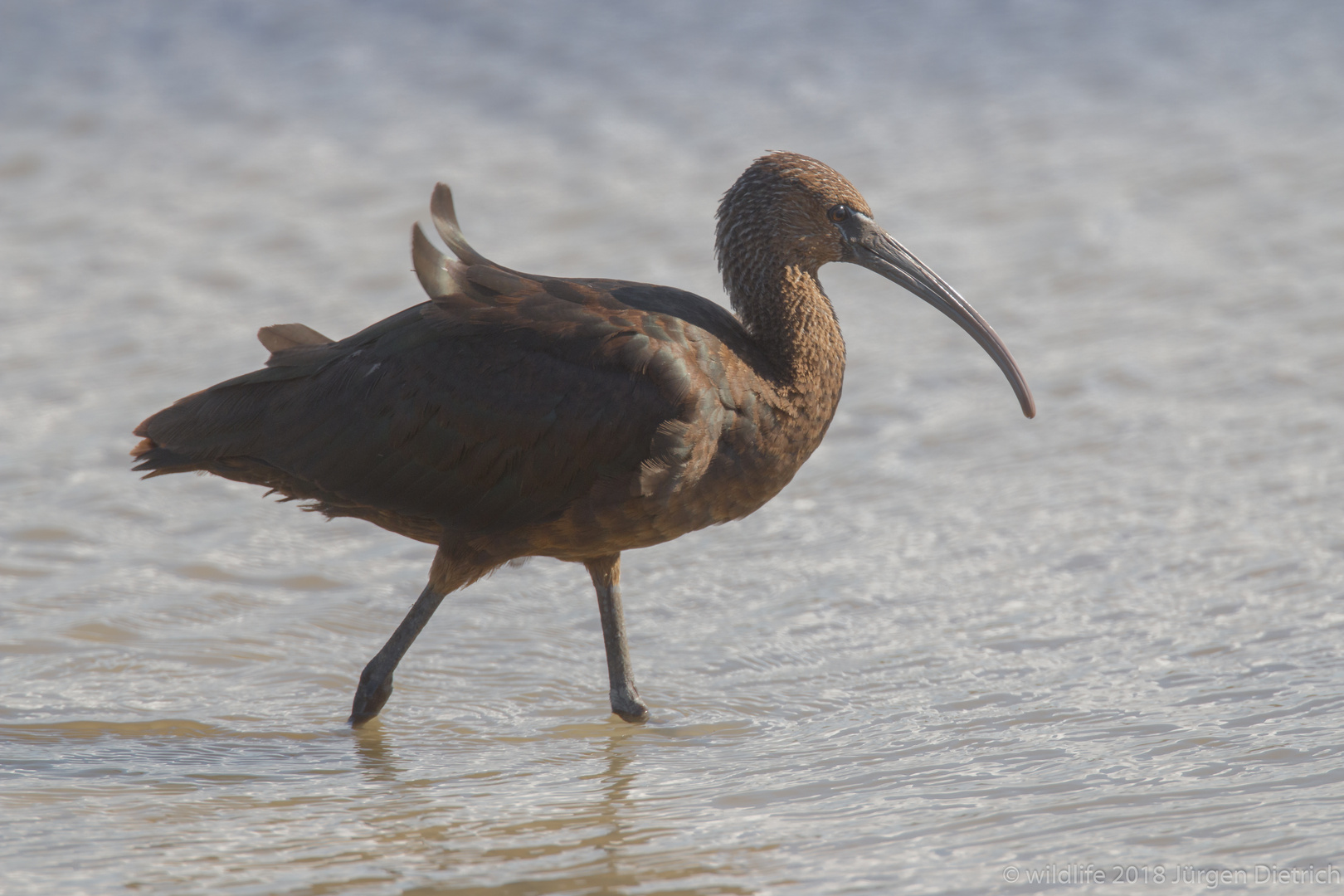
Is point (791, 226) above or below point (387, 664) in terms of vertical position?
above

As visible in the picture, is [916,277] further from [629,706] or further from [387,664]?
[387,664]

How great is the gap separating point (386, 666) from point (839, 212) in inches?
86.4

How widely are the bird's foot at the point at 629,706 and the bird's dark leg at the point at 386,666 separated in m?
0.69

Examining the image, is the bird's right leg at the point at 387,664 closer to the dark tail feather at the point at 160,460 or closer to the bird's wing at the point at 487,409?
the bird's wing at the point at 487,409

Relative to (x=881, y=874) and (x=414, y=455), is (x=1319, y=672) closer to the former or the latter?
(x=881, y=874)

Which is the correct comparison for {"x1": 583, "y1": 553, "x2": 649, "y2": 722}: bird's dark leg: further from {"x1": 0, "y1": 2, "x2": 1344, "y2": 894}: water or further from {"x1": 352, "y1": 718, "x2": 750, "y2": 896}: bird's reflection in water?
{"x1": 352, "y1": 718, "x2": 750, "y2": 896}: bird's reflection in water

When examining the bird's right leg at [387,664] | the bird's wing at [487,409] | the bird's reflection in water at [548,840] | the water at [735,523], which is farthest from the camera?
the bird's right leg at [387,664]

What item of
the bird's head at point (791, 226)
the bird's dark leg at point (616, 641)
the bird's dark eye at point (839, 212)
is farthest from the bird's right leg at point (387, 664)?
the bird's dark eye at point (839, 212)

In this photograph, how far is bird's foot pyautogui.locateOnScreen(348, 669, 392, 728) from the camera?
5434 mm

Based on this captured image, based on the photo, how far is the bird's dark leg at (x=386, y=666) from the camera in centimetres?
543

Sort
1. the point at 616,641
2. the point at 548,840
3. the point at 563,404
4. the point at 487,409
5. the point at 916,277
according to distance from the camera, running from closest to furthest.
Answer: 1. the point at 548,840
2. the point at 563,404
3. the point at 487,409
4. the point at 616,641
5. the point at 916,277

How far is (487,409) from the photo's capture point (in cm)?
514

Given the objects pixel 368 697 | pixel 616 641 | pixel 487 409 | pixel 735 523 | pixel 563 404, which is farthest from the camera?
pixel 735 523

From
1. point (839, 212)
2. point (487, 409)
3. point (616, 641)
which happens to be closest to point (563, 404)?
point (487, 409)
